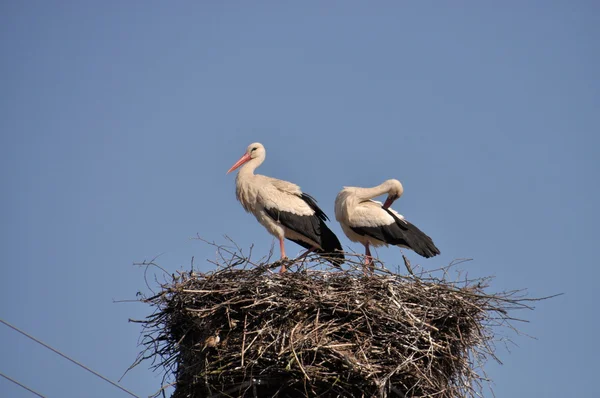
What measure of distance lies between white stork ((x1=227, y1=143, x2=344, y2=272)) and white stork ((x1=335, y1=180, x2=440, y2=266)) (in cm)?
45

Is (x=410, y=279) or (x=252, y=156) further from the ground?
(x=252, y=156)

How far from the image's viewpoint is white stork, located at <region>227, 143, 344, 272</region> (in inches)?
424

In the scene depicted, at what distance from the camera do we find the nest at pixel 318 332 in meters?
7.50

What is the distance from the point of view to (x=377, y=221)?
1118 cm

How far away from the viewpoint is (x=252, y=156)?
38.2 feet

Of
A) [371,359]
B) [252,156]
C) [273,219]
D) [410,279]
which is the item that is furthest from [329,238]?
[371,359]

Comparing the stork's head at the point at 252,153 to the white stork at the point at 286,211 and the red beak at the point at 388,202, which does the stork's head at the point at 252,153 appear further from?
the red beak at the point at 388,202

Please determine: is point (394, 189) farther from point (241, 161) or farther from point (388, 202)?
point (241, 161)

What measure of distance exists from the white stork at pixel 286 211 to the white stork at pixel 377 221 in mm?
449

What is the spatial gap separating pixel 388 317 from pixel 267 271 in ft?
3.60

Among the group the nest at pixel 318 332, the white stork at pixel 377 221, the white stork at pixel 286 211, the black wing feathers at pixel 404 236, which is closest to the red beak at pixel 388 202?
the white stork at pixel 377 221

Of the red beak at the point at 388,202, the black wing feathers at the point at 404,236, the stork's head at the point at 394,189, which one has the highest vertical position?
the stork's head at the point at 394,189

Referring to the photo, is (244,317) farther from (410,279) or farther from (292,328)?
(410,279)

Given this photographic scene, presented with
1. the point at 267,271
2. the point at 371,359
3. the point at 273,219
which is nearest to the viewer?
the point at 371,359
